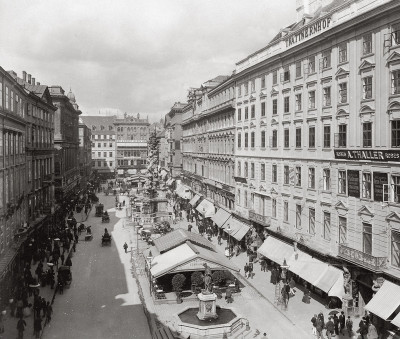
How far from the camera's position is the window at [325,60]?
30.9 m

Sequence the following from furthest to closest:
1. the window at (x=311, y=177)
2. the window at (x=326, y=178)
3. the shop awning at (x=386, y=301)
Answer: the window at (x=311, y=177), the window at (x=326, y=178), the shop awning at (x=386, y=301)

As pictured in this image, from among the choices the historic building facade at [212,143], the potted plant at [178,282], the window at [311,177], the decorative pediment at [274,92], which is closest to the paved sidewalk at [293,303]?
the potted plant at [178,282]

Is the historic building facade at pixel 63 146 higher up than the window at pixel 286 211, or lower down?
higher up

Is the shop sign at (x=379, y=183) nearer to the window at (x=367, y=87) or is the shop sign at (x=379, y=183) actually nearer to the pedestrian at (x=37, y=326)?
the window at (x=367, y=87)

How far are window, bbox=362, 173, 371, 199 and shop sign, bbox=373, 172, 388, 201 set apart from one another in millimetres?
749

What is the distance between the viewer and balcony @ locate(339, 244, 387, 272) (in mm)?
25078

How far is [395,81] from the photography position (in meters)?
24.6

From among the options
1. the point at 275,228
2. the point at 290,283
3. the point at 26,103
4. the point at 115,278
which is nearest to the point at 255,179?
the point at 275,228

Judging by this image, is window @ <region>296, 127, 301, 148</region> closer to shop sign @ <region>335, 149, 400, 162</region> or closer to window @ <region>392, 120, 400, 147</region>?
shop sign @ <region>335, 149, 400, 162</region>

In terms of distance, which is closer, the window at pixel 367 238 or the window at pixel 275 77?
the window at pixel 367 238

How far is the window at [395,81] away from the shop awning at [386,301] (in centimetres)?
1085

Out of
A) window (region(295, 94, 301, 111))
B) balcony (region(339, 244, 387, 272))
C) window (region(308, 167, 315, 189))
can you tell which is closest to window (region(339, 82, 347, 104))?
window (region(295, 94, 301, 111))

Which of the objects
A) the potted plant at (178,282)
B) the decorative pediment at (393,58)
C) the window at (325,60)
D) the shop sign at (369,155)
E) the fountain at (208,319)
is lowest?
the fountain at (208,319)

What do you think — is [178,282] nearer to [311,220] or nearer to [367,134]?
[311,220]
